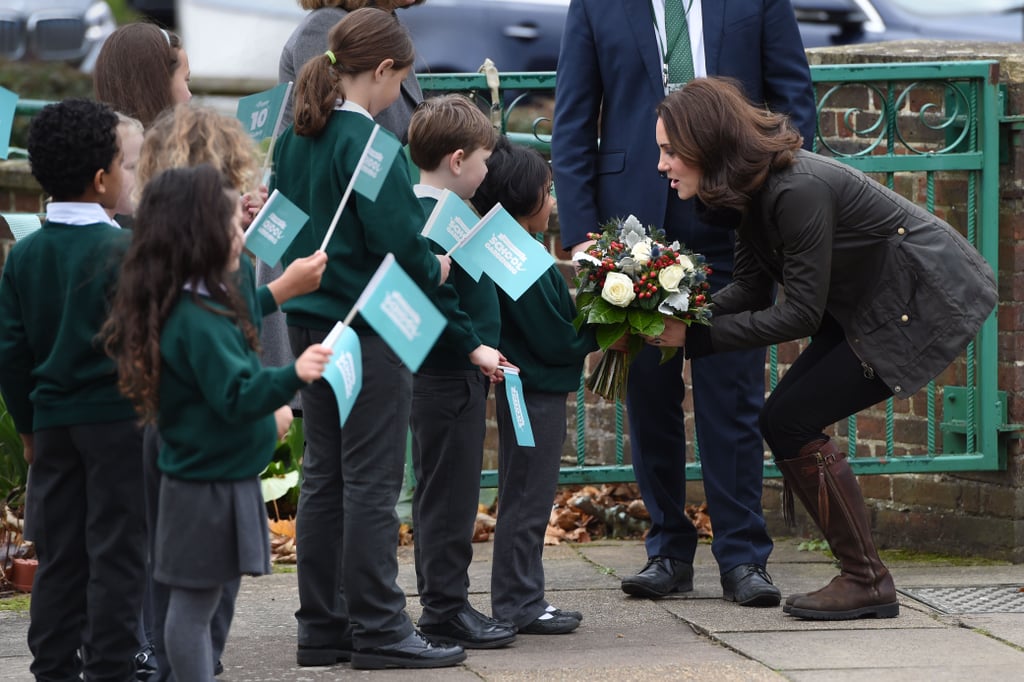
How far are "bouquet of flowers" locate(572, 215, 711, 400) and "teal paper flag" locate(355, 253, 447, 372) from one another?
3.71 ft

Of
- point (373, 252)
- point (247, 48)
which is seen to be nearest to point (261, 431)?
point (373, 252)

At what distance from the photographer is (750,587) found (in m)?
5.11

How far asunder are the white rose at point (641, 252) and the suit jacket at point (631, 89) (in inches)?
19.0

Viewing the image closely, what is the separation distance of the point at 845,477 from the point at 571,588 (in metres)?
1.03

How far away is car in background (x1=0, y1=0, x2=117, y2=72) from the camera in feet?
55.4

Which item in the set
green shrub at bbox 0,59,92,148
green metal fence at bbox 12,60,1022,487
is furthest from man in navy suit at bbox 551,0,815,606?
green shrub at bbox 0,59,92,148

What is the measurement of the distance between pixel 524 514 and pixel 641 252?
31.9 inches

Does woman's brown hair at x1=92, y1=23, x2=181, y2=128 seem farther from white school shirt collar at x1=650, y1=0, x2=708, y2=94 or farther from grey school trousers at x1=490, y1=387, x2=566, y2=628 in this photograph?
white school shirt collar at x1=650, y1=0, x2=708, y2=94

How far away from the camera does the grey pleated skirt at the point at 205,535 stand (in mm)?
3658

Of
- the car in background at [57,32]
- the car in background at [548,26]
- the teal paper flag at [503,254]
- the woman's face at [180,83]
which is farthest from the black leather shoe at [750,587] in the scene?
the car in background at [57,32]

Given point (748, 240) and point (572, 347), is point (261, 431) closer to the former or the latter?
→ point (572, 347)

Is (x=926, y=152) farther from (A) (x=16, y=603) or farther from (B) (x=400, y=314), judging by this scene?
(A) (x=16, y=603)

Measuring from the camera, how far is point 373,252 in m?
4.25

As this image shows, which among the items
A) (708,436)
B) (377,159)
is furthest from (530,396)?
(377,159)
